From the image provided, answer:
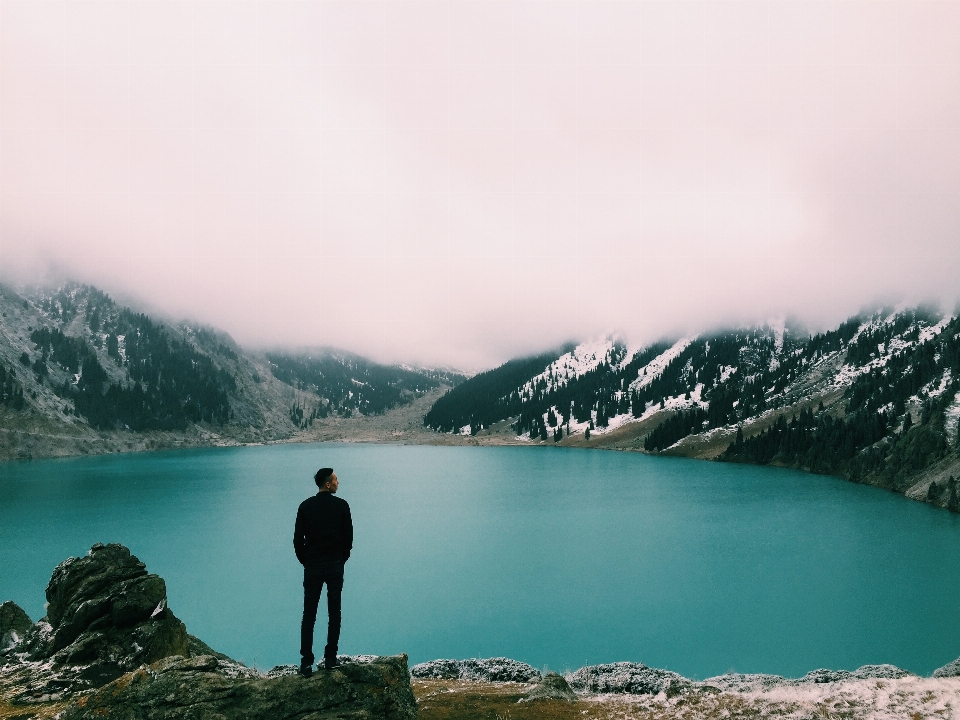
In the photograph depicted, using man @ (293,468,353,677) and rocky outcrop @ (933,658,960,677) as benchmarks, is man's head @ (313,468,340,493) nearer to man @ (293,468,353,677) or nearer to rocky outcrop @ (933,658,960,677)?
man @ (293,468,353,677)

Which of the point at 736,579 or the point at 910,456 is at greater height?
the point at 910,456

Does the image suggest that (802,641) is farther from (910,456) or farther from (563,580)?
(910,456)

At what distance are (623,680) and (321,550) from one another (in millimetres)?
21592

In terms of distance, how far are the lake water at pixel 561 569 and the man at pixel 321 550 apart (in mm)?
30177

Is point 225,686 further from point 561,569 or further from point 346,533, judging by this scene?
point 561,569

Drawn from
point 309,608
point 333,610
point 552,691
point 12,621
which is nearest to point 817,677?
point 552,691

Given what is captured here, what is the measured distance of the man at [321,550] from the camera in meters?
11.6

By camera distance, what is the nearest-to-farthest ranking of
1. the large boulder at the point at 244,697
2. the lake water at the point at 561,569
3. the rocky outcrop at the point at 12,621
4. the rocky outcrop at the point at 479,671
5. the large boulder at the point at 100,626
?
the large boulder at the point at 244,697
the large boulder at the point at 100,626
the rocky outcrop at the point at 12,621
the rocky outcrop at the point at 479,671
the lake water at the point at 561,569

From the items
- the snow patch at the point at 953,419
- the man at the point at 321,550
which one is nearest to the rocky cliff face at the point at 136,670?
the man at the point at 321,550

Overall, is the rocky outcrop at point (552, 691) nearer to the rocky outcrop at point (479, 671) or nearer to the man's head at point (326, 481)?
the rocky outcrop at point (479, 671)

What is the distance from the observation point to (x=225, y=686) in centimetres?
1141

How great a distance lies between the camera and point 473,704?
1805 cm

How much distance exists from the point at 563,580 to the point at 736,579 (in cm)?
1831

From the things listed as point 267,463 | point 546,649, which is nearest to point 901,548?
point 546,649
